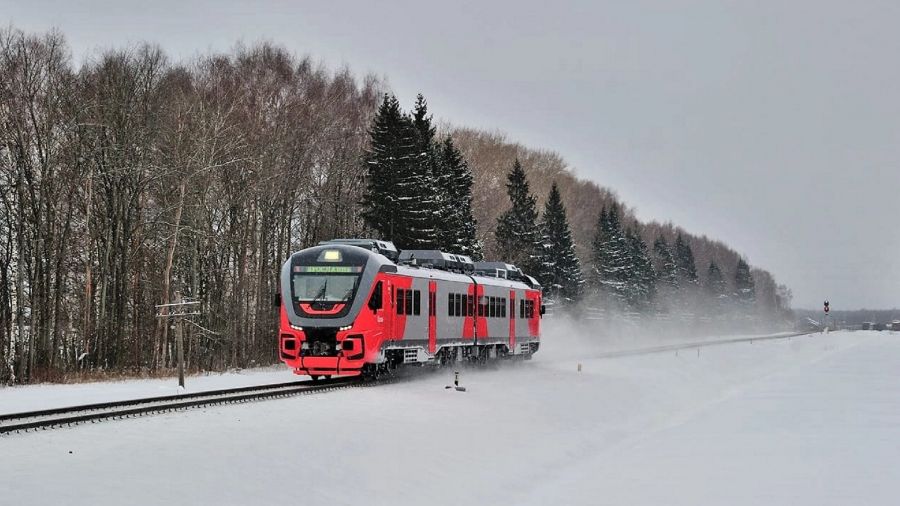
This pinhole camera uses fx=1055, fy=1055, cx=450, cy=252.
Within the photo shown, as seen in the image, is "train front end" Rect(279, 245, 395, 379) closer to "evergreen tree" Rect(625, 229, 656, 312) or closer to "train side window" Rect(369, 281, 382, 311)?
"train side window" Rect(369, 281, 382, 311)

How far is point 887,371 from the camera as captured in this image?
4875 cm

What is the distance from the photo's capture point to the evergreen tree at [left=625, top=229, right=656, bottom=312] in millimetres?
102625

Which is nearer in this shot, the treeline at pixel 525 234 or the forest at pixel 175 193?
the forest at pixel 175 193

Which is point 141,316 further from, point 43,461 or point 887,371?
point 887,371

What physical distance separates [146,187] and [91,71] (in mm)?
4956

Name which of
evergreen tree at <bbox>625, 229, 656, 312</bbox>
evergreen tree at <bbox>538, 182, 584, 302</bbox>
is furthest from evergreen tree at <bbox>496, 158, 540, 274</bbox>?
evergreen tree at <bbox>625, 229, 656, 312</bbox>

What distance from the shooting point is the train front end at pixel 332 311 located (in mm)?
25797

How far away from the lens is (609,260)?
98062 millimetres

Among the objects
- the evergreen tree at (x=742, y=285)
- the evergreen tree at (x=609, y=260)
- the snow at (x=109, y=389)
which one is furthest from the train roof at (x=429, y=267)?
the evergreen tree at (x=742, y=285)

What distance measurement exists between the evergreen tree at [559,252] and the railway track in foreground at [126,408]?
175 feet

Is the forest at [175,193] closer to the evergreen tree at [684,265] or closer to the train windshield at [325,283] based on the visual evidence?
the train windshield at [325,283]

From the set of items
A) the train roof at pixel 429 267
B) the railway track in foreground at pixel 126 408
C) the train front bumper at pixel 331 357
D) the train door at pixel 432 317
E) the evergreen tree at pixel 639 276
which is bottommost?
the railway track in foreground at pixel 126 408

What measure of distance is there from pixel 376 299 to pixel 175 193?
13.9 meters

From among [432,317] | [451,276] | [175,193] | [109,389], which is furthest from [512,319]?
[109,389]
